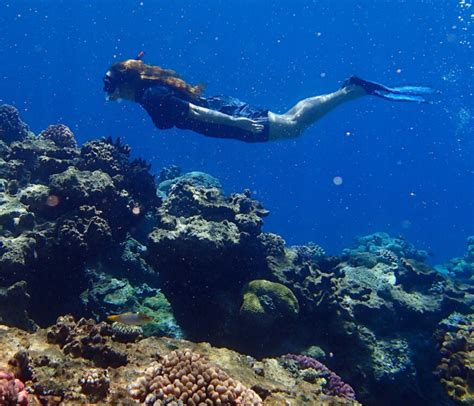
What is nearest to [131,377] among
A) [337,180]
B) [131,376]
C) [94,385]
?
[131,376]

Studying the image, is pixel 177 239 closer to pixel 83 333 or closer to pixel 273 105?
pixel 83 333

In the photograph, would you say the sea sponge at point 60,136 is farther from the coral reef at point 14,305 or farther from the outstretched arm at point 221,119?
the coral reef at point 14,305

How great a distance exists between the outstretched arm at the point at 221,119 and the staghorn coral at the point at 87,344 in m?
5.40

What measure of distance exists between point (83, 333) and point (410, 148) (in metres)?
132

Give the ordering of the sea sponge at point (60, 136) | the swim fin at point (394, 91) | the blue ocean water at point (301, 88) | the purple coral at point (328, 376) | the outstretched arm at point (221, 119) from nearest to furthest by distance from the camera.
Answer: the purple coral at point (328, 376) → the outstretched arm at point (221, 119) → the swim fin at point (394, 91) → the sea sponge at point (60, 136) → the blue ocean water at point (301, 88)

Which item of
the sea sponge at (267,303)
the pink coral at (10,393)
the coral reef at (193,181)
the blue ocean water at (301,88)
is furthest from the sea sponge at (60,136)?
the blue ocean water at (301,88)

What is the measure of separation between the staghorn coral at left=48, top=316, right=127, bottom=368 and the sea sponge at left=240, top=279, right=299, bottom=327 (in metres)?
2.96

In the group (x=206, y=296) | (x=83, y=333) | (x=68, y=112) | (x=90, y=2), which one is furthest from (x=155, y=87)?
(x=68, y=112)

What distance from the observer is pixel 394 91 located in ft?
36.2

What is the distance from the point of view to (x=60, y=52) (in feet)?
266

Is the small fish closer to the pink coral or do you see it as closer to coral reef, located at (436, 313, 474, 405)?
the pink coral

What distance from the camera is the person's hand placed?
29.7 ft

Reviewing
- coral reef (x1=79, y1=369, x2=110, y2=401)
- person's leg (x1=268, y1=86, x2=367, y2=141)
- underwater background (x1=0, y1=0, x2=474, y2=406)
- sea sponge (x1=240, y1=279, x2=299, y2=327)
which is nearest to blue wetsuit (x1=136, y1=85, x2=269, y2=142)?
person's leg (x1=268, y1=86, x2=367, y2=141)

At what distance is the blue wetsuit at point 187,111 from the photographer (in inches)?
328
